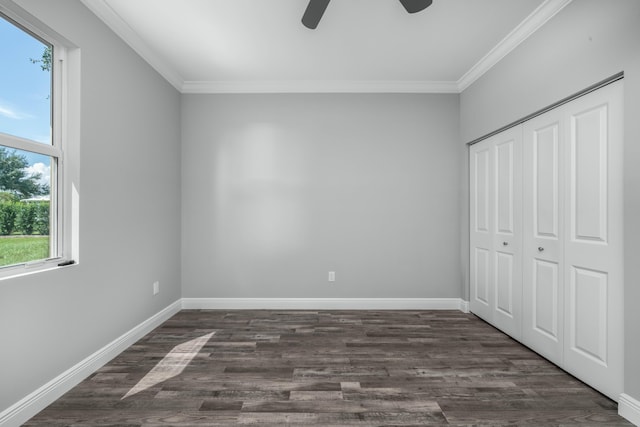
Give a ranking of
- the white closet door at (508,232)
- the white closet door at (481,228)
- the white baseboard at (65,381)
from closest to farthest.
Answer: the white baseboard at (65,381), the white closet door at (508,232), the white closet door at (481,228)

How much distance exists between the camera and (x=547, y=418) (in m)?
1.99

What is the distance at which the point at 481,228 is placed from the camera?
→ 3.79m

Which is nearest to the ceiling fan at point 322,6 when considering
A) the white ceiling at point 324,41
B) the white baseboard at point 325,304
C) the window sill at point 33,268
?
the white ceiling at point 324,41

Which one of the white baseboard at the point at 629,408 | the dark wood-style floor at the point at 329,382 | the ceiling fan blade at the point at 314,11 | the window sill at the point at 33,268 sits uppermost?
the ceiling fan blade at the point at 314,11

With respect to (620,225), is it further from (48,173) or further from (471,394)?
(48,173)

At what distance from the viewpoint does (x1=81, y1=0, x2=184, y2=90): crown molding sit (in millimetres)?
2547

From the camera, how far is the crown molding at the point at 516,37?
2.56 metres

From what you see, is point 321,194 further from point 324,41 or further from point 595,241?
point 595,241

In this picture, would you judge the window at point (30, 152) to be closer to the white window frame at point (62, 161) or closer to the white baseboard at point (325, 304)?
the white window frame at point (62, 161)

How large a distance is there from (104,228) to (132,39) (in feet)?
5.27

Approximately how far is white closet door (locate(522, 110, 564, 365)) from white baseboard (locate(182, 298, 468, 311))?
47.2 inches

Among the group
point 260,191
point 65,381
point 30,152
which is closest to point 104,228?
point 30,152

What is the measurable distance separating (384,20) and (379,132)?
1518 millimetres

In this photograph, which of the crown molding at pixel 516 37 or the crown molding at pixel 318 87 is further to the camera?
the crown molding at pixel 318 87
